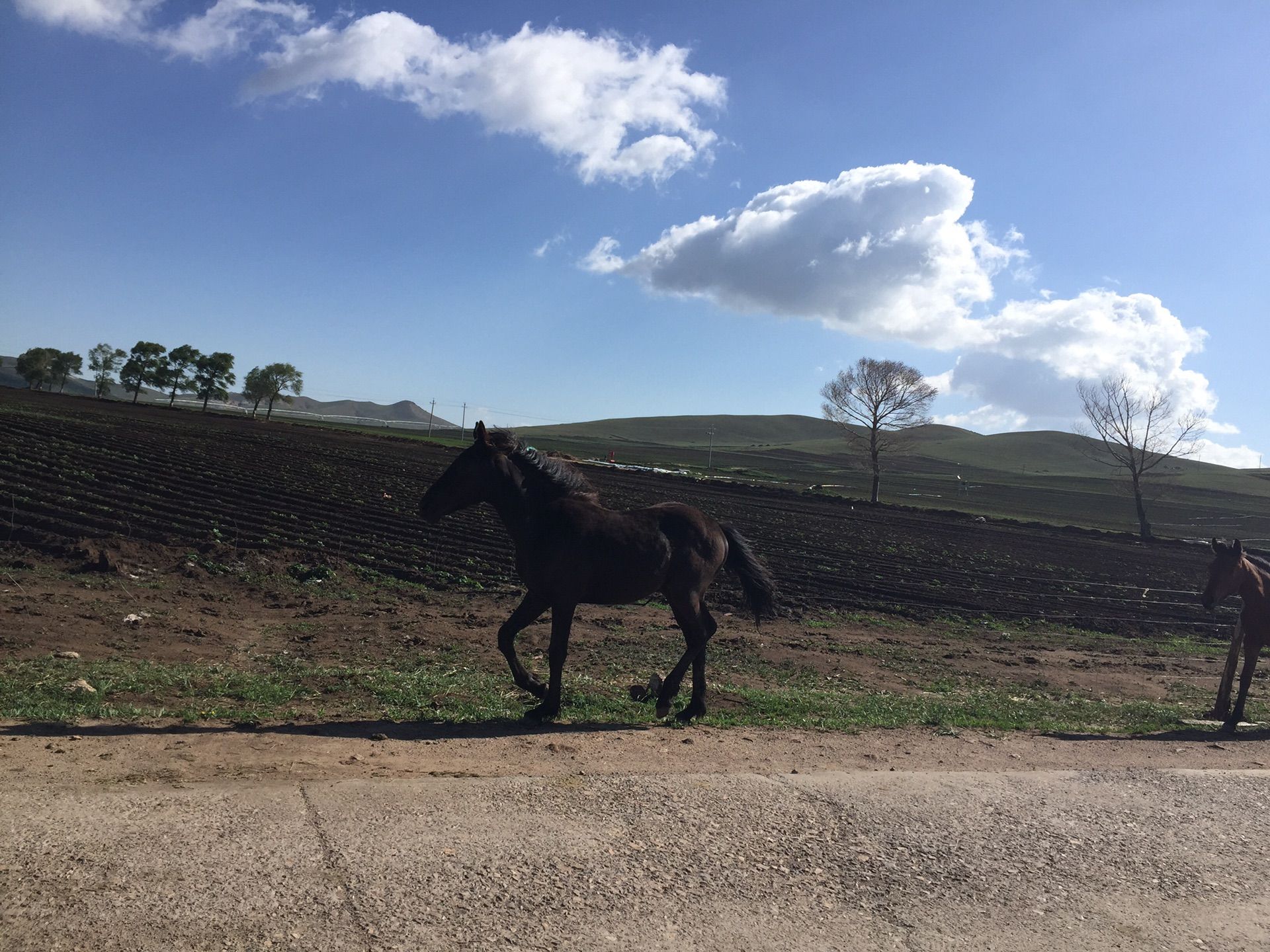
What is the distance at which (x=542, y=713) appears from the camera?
706 cm

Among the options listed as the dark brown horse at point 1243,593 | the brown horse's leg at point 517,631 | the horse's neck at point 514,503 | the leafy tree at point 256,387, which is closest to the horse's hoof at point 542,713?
the brown horse's leg at point 517,631

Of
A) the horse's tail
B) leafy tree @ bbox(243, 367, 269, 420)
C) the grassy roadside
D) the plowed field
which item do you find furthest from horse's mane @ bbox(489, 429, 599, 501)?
leafy tree @ bbox(243, 367, 269, 420)

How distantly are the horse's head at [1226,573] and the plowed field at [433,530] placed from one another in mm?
7449

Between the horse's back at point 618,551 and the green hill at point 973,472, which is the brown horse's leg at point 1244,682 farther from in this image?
the green hill at point 973,472

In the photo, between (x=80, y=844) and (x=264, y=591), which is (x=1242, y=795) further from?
(x=264, y=591)

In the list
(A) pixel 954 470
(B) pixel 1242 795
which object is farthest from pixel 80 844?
(A) pixel 954 470

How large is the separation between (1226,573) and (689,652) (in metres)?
8.02

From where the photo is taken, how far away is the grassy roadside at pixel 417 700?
6566 mm

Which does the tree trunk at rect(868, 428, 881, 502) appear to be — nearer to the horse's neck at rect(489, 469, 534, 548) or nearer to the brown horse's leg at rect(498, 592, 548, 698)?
the horse's neck at rect(489, 469, 534, 548)

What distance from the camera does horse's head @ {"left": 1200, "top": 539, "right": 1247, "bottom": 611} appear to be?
436 inches

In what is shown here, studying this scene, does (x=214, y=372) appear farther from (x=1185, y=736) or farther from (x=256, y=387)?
(x=1185, y=736)

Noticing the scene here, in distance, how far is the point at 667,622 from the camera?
45.6 feet

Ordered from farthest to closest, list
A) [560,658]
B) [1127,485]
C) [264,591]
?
[1127,485] < [264,591] < [560,658]

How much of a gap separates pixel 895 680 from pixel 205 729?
8.87 meters
